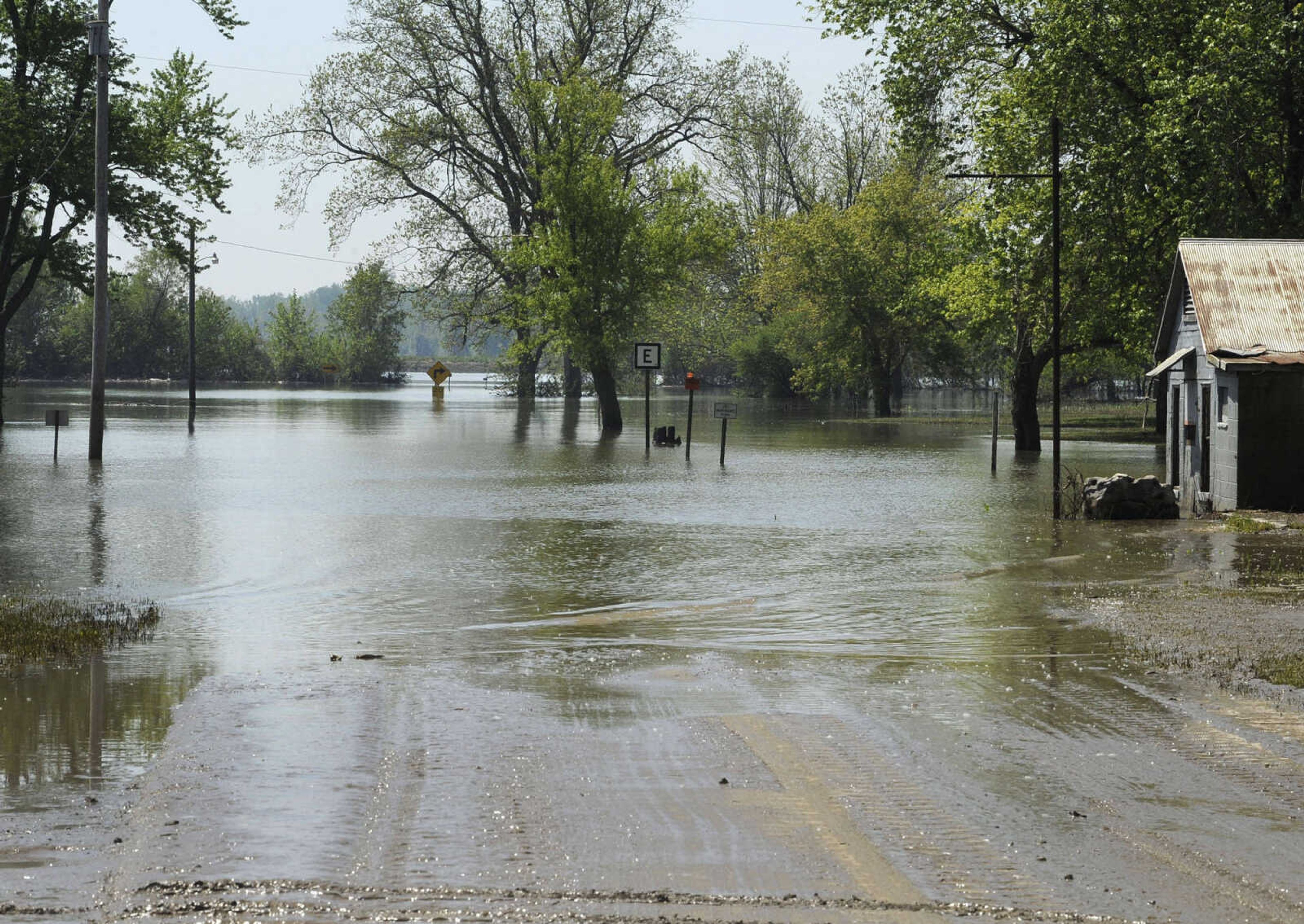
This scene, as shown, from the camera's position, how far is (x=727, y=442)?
50.6 m

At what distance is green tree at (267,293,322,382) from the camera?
162875mm

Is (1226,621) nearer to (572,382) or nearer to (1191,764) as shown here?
(1191,764)

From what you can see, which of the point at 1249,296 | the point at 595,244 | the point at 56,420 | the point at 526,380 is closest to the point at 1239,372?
the point at 1249,296

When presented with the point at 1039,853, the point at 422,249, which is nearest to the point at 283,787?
the point at 1039,853

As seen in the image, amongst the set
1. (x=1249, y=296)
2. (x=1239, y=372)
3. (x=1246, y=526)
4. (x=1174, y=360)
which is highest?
(x=1249, y=296)

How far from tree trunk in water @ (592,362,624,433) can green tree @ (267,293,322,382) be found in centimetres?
11067

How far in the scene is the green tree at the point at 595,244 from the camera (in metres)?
55.0

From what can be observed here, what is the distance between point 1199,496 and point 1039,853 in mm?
19810

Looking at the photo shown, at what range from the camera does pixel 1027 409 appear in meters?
43.7

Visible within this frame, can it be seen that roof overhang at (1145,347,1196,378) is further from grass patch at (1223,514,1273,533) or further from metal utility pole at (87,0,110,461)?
metal utility pole at (87,0,110,461)

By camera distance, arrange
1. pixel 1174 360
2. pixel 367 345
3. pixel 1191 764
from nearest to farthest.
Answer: pixel 1191 764 → pixel 1174 360 → pixel 367 345

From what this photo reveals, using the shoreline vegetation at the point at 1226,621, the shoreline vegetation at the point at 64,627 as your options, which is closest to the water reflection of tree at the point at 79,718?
the shoreline vegetation at the point at 64,627

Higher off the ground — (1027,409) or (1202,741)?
(1027,409)

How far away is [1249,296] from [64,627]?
18.9 meters
